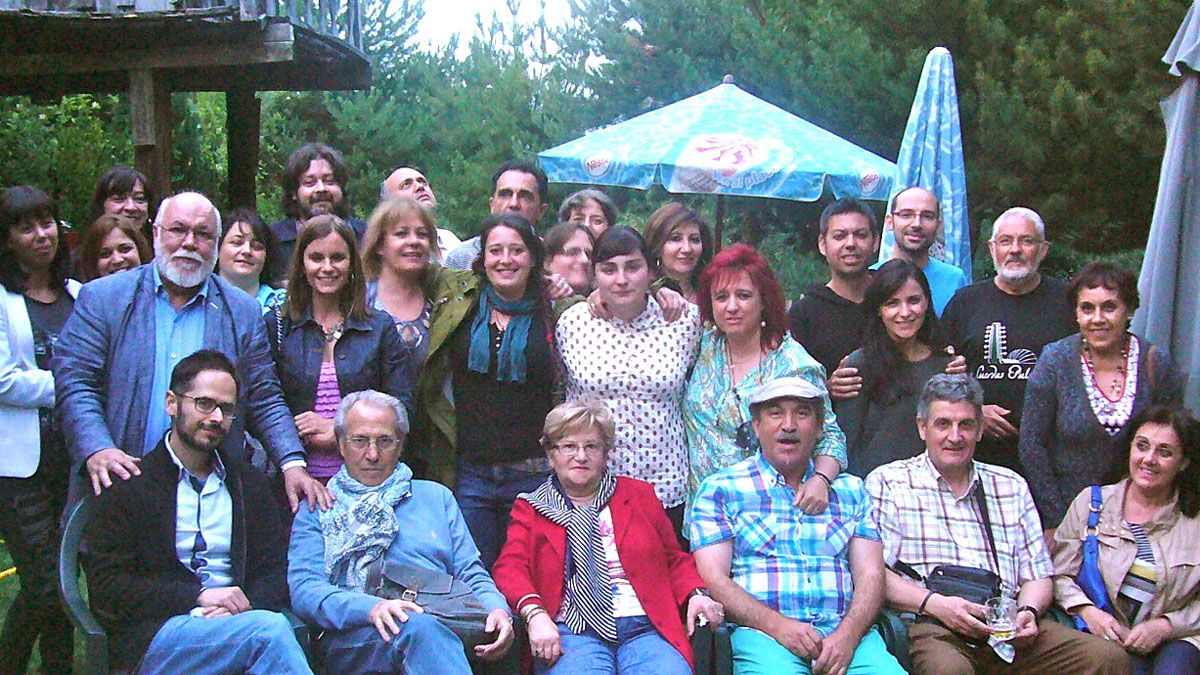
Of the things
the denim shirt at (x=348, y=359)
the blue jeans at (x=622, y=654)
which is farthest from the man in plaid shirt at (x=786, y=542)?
the denim shirt at (x=348, y=359)

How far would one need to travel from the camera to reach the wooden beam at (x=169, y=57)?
7.73 meters

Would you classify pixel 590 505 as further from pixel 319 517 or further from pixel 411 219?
pixel 411 219

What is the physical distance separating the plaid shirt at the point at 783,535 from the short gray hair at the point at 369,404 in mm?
1034

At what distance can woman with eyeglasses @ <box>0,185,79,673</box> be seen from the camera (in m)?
4.16

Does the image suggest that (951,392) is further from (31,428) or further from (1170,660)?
(31,428)

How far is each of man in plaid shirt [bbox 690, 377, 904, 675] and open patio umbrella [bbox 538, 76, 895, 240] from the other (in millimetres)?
3660

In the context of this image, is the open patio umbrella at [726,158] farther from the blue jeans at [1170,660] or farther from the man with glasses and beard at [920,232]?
the blue jeans at [1170,660]

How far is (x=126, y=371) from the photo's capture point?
3.85m

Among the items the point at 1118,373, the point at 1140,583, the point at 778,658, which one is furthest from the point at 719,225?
the point at 778,658

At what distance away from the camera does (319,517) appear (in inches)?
152

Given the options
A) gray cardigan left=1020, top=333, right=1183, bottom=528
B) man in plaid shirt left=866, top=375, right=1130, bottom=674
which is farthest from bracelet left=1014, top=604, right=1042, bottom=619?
gray cardigan left=1020, top=333, right=1183, bottom=528

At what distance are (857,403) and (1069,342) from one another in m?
0.81

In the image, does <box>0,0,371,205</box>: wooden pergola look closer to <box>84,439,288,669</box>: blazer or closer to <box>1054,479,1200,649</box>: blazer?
<box>84,439,288,669</box>: blazer

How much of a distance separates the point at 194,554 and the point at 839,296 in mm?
2644
